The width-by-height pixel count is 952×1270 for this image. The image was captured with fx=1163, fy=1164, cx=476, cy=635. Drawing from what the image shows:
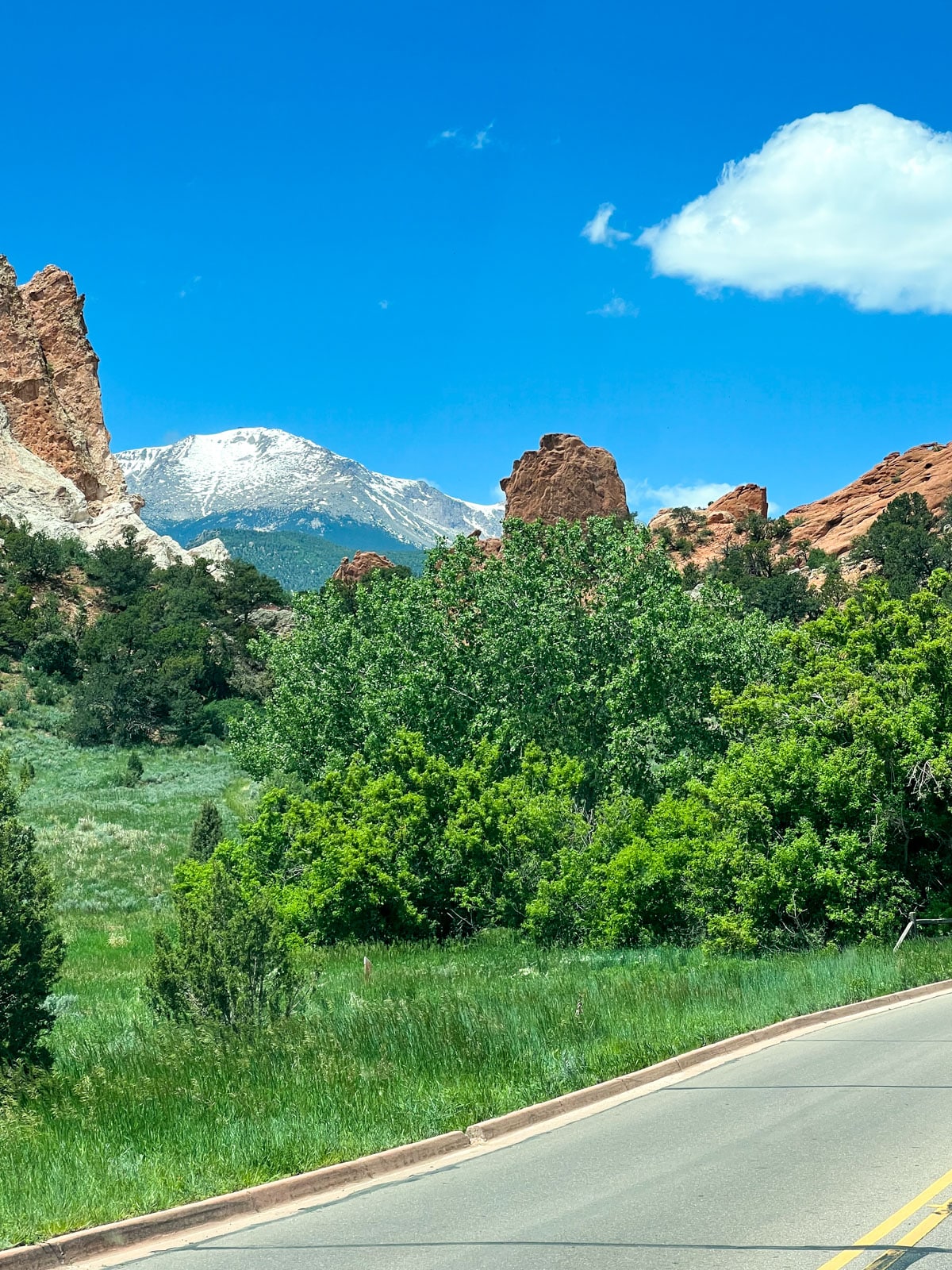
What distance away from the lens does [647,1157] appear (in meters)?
8.16

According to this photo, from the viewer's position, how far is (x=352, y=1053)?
11.9 metres

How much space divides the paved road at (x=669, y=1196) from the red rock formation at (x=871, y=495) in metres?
83.4

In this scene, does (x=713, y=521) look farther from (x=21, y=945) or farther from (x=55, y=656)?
(x=21, y=945)

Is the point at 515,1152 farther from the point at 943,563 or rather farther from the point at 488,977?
the point at 943,563

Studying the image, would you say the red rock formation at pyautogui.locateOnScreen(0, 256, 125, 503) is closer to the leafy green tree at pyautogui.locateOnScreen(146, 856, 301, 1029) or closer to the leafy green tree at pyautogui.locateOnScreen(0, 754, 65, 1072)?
the leafy green tree at pyautogui.locateOnScreen(146, 856, 301, 1029)

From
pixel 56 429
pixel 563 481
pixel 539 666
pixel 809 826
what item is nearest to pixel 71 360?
pixel 56 429

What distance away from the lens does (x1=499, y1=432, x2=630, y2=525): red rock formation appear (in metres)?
120

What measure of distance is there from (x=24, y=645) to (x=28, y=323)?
40.0 meters

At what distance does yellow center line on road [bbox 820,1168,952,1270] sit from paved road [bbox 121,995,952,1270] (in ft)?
0.16

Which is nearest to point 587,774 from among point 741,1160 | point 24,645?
point 741,1160

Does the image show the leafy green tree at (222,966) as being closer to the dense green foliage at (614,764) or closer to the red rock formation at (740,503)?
the dense green foliage at (614,764)

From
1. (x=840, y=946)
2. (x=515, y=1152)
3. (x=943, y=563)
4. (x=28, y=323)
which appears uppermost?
(x=28, y=323)

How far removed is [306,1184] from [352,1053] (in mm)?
4167

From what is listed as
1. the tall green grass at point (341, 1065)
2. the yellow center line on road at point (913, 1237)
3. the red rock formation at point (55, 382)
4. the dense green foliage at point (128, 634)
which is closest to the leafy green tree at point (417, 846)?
the tall green grass at point (341, 1065)
